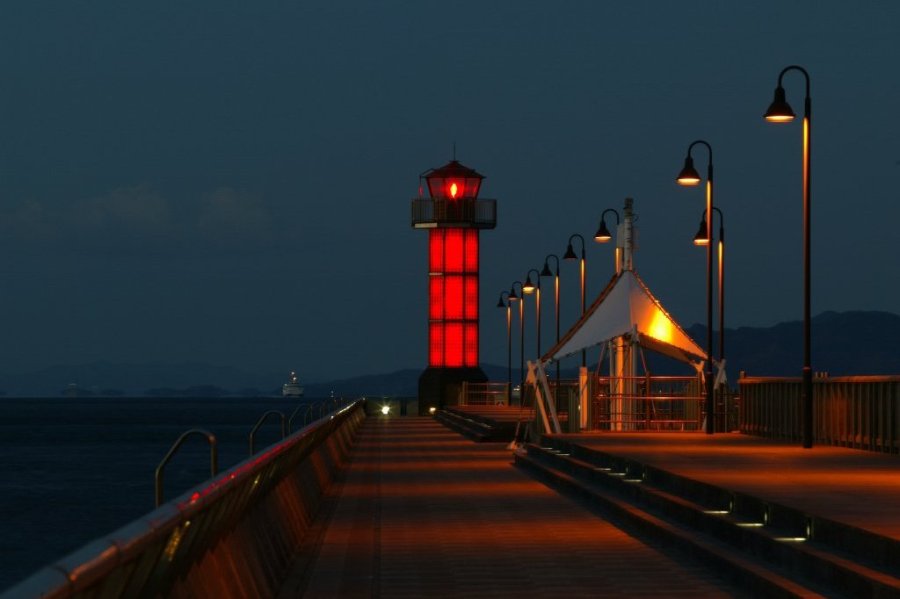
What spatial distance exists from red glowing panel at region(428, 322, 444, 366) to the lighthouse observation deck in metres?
5.36

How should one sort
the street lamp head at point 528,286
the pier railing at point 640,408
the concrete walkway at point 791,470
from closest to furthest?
the concrete walkway at point 791,470 → the pier railing at point 640,408 → the street lamp head at point 528,286

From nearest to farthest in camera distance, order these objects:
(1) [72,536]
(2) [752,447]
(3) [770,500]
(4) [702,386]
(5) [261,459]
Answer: (5) [261,459], (3) [770,500], (2) [752,447], (4) [702,386], (1) [72,536]

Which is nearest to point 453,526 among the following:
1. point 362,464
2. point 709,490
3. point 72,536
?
point 709,490

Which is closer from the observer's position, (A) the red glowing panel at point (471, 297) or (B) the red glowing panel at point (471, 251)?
(A) the red glowing panel at point (471, 297)

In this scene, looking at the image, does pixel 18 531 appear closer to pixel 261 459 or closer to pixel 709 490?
pixel 709 490

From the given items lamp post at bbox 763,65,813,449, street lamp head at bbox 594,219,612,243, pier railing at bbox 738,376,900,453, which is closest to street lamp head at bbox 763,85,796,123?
lamp post at bbox 763,65,813,449

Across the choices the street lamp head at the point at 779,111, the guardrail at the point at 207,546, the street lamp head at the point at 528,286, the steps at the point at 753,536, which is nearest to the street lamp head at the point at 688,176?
the street lamp head at the point at 779,111

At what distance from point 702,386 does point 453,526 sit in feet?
76.9

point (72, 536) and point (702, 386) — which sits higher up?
point (702, 386)

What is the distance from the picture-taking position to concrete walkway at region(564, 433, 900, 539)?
51.5 feet

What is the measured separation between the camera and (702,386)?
4297 centimetres

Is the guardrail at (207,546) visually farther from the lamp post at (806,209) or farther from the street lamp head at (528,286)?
the street lamp head at (528,286)

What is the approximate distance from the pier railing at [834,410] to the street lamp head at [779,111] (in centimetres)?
434

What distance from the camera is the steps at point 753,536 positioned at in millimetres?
12531
